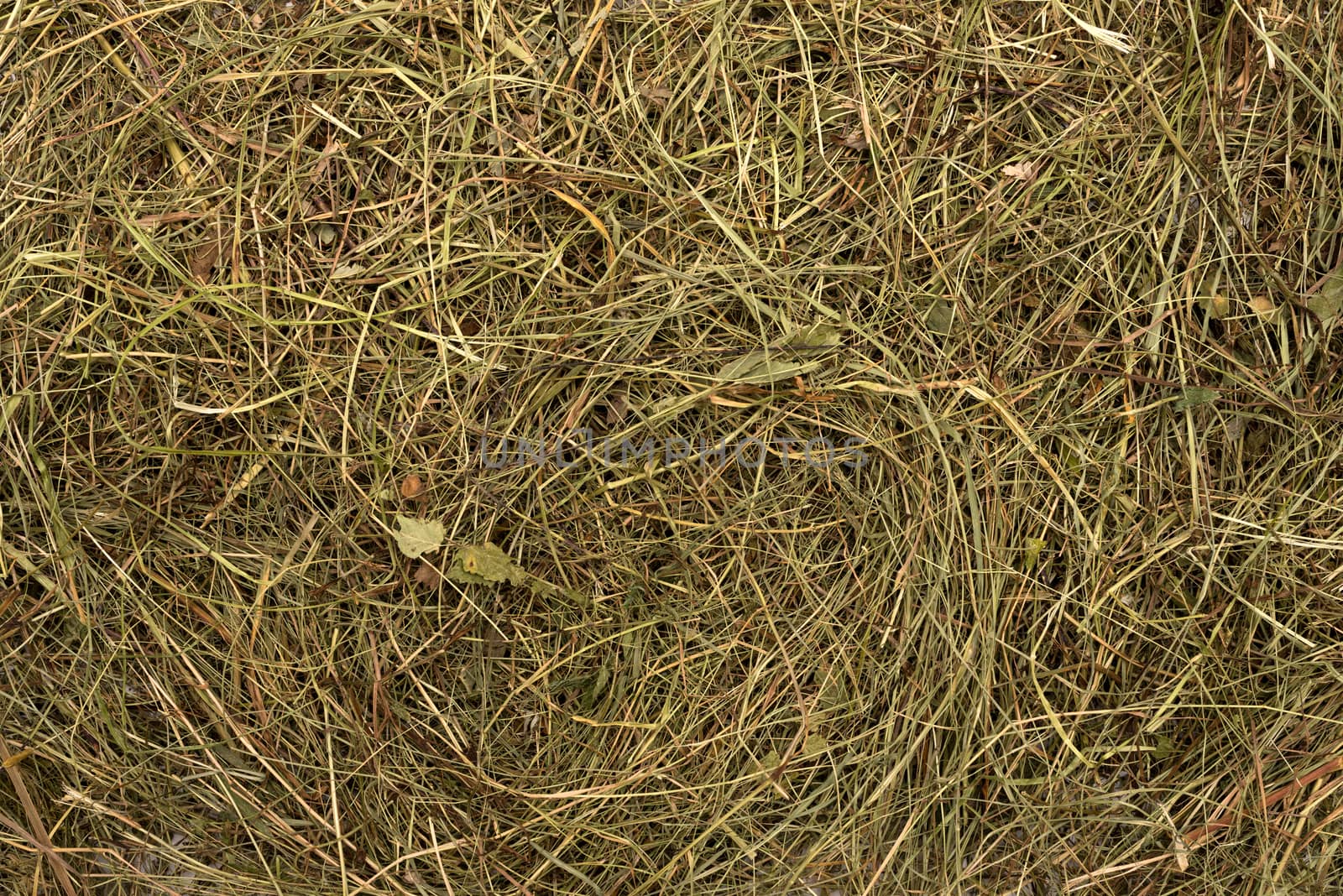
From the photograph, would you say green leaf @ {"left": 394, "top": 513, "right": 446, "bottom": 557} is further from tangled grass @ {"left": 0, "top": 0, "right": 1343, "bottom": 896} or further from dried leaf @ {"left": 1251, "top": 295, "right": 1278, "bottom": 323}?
dried leaf @ {"left": 1251, "top": 295, "right": 1278, "bottom": 323}

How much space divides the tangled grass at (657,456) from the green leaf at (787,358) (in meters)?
0.01

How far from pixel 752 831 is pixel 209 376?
1314 millimetres

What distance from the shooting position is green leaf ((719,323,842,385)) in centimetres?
176

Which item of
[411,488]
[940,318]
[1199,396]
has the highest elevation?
[940,318]

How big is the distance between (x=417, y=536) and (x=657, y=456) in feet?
1.51

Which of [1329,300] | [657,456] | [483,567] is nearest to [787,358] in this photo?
[657,456]

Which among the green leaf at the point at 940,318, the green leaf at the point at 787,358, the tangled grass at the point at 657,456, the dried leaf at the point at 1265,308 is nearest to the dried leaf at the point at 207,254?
the tangled grass at the point at 657,456

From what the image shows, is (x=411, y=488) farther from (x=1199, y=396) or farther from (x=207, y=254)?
(x=1199, y=396)

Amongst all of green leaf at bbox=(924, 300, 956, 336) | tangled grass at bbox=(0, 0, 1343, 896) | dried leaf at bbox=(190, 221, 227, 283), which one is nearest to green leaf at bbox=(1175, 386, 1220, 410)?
tangled grass at bbox=(0, 0, 1343, 896)

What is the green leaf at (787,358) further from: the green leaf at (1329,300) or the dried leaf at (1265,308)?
the green leaf at (1329,300)

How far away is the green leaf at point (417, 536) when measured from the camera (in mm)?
1743

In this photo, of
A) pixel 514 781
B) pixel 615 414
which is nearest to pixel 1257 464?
pixel 615 414

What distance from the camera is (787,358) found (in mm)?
1769

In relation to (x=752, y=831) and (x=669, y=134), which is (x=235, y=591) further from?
(x=669, y=134)
